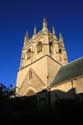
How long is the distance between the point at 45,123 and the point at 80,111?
13.3 ft

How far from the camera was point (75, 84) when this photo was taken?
814 inches

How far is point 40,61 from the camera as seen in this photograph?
27031 millimetres

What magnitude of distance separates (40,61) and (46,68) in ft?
6.95

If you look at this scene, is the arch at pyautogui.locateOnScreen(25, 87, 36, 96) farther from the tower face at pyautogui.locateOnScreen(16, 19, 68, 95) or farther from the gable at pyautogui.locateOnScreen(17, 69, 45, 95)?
the gable at pyautogui.locateOnScreen(17, 69, 45, 95)

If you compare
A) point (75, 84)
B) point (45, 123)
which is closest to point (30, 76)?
point (75, 84)

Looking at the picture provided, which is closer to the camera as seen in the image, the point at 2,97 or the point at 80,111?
the point at 2,97

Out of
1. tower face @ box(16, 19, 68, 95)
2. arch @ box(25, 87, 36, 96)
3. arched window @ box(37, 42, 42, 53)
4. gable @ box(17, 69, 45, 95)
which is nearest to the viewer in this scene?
gable @ box(17, 69, 45, 95)

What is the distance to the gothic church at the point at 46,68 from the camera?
2247cm

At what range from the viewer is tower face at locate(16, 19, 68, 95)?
25469 millimetres

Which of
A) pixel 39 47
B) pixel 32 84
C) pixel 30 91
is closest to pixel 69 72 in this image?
pixel 32 84

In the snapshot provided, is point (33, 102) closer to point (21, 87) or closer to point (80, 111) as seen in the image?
point (21, 87)

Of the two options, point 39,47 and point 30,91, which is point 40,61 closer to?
point 39,47

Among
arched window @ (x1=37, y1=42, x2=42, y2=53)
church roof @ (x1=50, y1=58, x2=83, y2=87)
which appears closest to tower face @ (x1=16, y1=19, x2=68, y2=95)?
arched window @ (x1=37, y1=42, x2=42, y2=53)

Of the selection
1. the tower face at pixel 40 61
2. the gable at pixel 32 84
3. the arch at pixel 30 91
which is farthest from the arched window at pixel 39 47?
the arch at pixel 30 91
